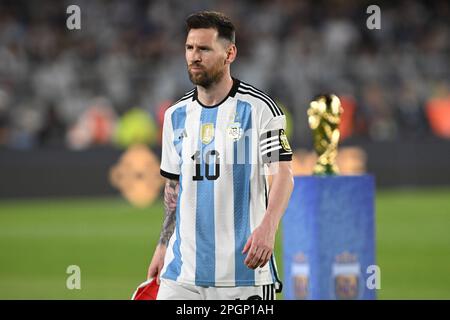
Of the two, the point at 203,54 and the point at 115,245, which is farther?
the point at 115,245

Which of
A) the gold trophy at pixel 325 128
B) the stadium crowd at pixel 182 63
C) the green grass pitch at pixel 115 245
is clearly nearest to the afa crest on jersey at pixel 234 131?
the gold trophy at pixel 325 128

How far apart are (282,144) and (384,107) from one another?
18208mm

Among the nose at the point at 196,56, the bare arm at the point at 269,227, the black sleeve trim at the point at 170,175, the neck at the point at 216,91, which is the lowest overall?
the bare arm at the point at 269,227

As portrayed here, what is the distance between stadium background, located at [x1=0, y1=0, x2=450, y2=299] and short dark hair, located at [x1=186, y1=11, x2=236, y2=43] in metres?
10.8

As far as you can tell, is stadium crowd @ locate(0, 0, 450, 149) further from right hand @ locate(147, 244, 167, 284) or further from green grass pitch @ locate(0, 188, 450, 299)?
right hand @ locate(147, 244, 167, 284)

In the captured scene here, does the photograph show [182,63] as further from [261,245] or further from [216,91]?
[261,245]

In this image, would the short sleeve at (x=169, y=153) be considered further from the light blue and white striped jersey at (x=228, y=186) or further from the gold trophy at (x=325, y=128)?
the gold trophy at (x=325, y=128)

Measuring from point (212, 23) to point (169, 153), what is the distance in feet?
2.66

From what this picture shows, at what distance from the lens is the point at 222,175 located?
242 inches

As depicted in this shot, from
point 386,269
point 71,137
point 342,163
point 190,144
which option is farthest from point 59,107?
point 190,144

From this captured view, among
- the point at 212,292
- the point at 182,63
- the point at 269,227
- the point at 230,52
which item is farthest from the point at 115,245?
the point at 269,227

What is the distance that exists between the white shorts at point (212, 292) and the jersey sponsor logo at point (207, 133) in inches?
31.5

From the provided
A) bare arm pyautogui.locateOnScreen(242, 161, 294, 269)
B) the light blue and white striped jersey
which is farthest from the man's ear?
bare arm pyautogui.locateOnScreen(242, 161, 294, 269)

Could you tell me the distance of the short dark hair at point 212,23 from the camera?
20.1 feet
